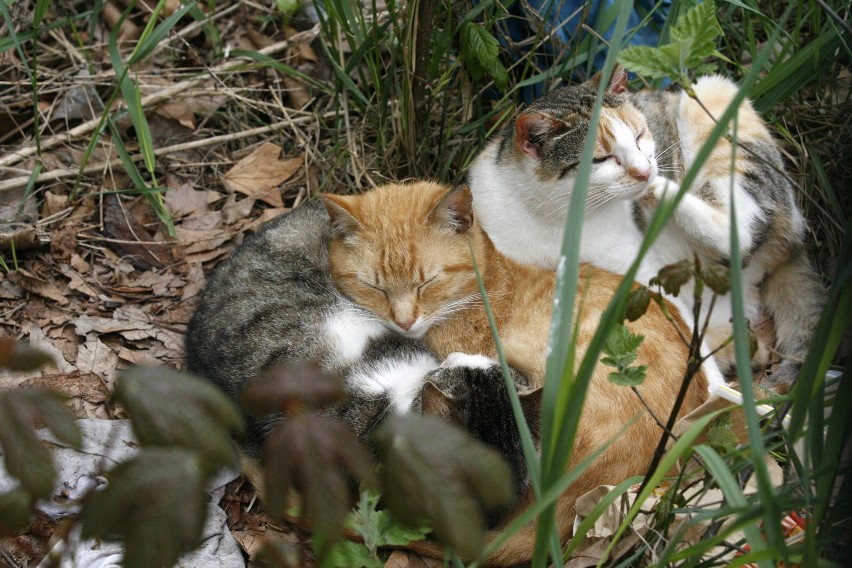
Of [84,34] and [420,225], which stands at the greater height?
[420,225]

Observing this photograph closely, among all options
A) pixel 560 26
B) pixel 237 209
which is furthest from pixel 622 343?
pixel 237 209

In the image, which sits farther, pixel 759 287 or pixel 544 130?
pixel 759 287

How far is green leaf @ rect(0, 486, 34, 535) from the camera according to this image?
3.72 ft

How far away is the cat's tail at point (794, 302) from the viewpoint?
2.78 metres

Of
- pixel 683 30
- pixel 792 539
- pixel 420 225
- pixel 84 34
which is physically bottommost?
pixel 84 34

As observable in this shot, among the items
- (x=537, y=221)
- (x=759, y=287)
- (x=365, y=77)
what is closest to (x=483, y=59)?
(x=537, y=221)

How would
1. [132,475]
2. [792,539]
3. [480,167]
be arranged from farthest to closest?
[480,167], [792,539], [132,475]

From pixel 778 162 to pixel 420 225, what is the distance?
136 centimetres

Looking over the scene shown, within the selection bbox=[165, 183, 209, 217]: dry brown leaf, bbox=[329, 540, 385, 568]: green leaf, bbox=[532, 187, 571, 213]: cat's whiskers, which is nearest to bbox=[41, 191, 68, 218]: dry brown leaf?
bbox=[165, 183, 209, 217]: dry brown leaf

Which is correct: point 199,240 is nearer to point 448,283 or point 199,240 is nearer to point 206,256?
point 206,256

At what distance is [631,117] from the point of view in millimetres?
2758

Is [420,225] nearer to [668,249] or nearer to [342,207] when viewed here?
[342,207]

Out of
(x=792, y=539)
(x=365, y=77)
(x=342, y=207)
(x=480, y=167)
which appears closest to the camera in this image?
(x=792, y=539)

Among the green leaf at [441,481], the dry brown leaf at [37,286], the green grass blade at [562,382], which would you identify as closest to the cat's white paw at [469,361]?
the green grass blade at [562,382]
